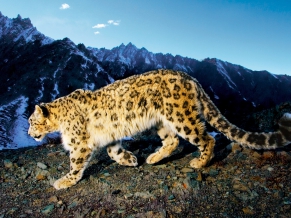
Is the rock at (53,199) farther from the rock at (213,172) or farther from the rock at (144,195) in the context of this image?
the rock at (213,172)

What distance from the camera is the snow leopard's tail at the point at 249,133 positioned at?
4312 mm

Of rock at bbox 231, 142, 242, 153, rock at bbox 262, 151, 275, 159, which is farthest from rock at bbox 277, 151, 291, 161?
rock at bbox 231, 142, 242, 153

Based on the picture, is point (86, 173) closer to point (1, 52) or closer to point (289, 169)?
point (289, 169)

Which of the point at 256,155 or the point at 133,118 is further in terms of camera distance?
the point at 256,155

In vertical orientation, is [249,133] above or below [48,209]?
above

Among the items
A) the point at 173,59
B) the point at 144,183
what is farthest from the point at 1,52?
the point at 144,183

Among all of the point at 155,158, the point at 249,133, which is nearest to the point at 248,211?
the point at 249,133

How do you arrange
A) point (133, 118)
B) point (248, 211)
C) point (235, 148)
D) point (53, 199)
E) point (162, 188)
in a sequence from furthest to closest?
1. point (235, 148)
2. point (133, 118)
3. point (53, 199)
4. point (162, 188)
5. point (248, 211)

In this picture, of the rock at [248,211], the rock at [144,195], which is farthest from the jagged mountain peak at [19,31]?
the rock at [248,211]

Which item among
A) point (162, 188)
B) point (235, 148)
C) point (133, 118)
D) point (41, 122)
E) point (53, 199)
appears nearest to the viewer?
point (162, 188)

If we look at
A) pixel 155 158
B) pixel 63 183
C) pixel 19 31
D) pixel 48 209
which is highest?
pixel 19 31

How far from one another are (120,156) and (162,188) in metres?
1.64

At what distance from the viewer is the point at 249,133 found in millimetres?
4938

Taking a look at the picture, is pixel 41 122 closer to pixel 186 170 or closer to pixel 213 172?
pixel 186 170
